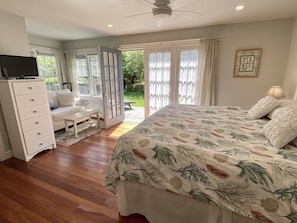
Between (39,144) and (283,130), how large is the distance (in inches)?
134

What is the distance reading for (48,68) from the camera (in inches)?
187

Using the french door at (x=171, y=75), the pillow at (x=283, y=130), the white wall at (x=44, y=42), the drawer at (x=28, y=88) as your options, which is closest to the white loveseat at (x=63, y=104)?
the drawer at (x=28, y=88)

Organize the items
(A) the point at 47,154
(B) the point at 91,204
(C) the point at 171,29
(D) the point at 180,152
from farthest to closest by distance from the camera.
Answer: (C) the point at 171,29 < (A) the point at 47,154 < (B) the point at 91,204 < (D) the point at 180,152

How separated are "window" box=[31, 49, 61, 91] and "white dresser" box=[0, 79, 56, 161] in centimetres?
213

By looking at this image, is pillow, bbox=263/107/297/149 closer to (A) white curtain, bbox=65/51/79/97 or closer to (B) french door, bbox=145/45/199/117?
(B) french door, bbox=145/45/199/117

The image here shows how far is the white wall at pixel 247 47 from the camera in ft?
9.71

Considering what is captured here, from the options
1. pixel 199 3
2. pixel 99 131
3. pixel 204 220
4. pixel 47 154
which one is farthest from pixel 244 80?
pixel 47 154

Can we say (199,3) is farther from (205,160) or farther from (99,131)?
(99,131)

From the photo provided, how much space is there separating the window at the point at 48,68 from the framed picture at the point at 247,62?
16.2 feet

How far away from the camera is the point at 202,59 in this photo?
3457 millimetres

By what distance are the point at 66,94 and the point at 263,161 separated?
4.68 m

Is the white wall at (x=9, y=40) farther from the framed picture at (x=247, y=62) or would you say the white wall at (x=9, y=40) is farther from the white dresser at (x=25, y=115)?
the framed picture at (x=247, y=62)

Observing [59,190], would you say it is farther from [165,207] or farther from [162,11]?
[162,11]

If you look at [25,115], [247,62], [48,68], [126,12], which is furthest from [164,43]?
[48,68]
